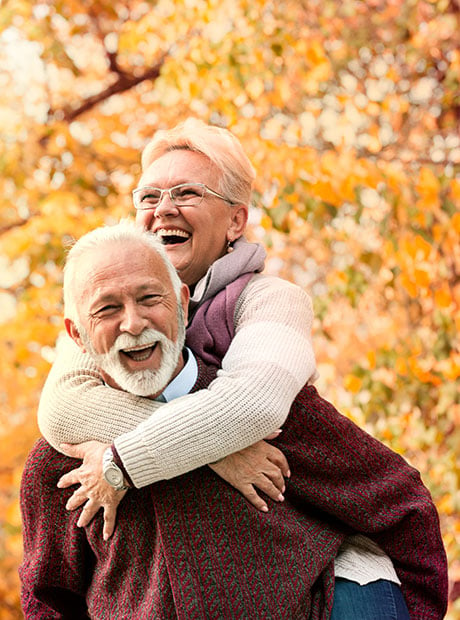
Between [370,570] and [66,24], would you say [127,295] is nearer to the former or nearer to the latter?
[370,570]

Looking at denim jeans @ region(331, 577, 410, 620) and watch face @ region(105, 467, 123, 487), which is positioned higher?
watch face @ region(105, 467, 123, 487)

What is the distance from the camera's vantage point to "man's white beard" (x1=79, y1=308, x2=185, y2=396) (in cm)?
157

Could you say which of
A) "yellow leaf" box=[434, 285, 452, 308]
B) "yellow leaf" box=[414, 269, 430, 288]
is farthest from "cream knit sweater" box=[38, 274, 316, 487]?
"yellow leaf" box=[434, 285, 452, 308]

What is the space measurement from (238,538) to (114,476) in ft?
0.85

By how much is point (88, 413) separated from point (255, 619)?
1.60 ft

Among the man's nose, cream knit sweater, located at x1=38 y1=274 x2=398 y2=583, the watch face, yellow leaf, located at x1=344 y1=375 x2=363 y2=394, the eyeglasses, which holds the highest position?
the eyeglasses

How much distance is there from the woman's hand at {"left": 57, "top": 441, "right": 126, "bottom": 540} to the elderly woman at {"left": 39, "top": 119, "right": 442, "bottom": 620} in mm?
15

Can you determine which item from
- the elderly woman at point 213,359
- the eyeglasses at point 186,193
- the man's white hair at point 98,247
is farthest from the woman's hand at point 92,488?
the eyeglasses at point 186,193

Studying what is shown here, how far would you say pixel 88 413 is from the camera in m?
1.62

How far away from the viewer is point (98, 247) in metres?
1.64

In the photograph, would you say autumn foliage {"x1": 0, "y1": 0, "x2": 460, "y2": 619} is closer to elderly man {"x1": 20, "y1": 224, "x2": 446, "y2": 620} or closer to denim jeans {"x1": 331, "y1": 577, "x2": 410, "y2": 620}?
elderly man {"x1": 20, "y1": 224, "x2": 446, "y2": 620}

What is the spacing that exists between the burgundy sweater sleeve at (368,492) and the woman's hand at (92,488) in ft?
1.14

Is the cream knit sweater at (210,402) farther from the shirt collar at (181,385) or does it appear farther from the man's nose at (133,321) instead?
the man's nose at (133,321)

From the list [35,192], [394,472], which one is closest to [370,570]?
[394,472]
